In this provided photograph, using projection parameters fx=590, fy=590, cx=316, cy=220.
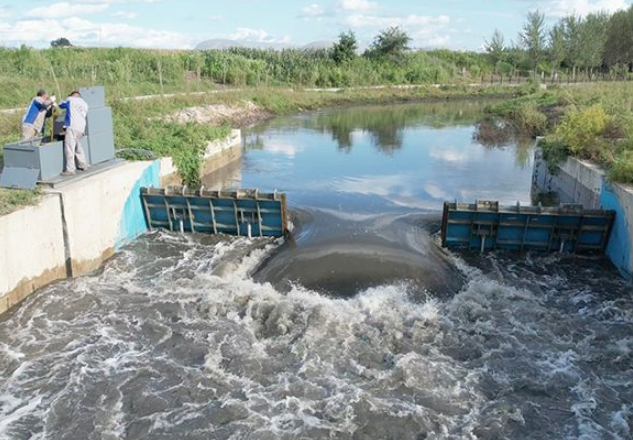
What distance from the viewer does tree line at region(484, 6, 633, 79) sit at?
55969 millimetres

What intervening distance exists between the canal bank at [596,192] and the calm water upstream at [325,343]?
46 cm

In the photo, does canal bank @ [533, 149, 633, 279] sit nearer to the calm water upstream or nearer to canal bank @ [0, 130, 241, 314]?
the calm water upstream

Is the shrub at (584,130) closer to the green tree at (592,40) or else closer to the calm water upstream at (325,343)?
the calm water upstream at (325,343)

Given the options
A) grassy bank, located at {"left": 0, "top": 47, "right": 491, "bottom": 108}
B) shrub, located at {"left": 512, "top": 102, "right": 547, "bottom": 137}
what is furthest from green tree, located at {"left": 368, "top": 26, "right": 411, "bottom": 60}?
shrub, located at {"left": 512, "top": 102, "right": 547, "bottom": 137}

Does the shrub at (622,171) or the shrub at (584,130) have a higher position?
the shrub at (584,130)

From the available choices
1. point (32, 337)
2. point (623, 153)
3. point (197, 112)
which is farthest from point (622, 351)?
point (197, 112)

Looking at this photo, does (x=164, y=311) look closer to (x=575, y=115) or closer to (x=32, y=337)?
(x=32, y=337)

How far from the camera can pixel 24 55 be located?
32.7 meters

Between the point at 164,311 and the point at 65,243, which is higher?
the point at 65,243

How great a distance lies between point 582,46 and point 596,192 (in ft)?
160

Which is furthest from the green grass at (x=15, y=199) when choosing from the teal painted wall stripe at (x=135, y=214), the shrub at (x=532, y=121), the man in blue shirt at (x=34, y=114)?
the shrub at (x=532, y=121)

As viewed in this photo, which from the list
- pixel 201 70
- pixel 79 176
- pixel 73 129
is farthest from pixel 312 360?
pixel 201 70

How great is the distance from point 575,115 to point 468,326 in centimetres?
867

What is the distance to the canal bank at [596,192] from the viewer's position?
39.2ft
